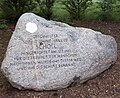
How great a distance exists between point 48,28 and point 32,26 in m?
0.26

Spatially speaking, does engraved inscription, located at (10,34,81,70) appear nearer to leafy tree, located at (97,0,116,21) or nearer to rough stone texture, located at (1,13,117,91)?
rough stone texture, located at (1,13,117,91)

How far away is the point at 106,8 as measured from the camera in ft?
29.5

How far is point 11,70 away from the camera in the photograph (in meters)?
5.45

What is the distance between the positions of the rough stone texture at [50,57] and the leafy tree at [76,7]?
3.17 metres

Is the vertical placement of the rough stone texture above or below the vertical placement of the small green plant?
above

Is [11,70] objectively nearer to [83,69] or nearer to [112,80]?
[83,69]

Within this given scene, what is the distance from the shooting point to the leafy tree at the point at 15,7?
8.74m

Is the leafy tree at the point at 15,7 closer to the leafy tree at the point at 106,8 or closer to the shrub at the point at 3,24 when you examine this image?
the shrub at the point at 3,24

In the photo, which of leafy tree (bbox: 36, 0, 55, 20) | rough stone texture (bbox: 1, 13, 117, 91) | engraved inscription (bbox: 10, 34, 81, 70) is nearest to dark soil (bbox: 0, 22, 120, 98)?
rough stone texture (bbox: 1, 13, 117, 91)

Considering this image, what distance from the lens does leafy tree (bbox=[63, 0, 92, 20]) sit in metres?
8.95

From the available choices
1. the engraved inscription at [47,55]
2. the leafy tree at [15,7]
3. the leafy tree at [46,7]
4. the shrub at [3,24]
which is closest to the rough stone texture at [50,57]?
the engraved inscription at [47,55]

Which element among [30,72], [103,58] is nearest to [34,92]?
[30,72]

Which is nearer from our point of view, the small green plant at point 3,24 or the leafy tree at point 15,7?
the small green plant at point 3,24

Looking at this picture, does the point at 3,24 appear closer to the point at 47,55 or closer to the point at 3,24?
the point at 3,24
